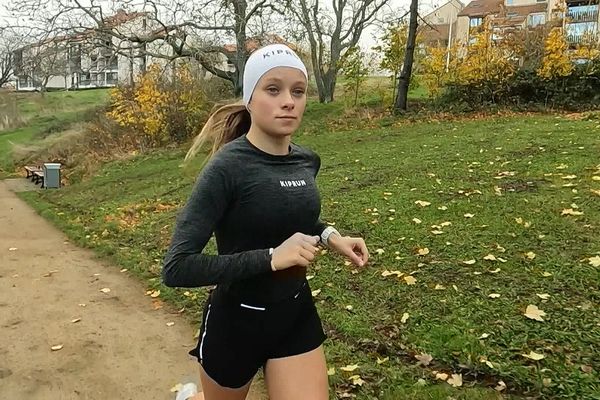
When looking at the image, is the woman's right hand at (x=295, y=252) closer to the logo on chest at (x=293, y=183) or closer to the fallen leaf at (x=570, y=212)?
the logo on chest at (x=293, y=183)

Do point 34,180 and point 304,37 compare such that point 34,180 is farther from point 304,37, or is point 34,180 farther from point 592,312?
point 592,312

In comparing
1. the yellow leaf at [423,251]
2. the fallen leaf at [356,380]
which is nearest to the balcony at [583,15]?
the yellow leaf at [423,251]

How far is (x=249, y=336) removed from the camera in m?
2.01

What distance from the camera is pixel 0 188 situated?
16.2 metres

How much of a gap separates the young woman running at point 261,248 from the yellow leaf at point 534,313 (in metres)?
2.19

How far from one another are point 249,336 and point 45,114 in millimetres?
37192

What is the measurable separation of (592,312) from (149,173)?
38.4 feet

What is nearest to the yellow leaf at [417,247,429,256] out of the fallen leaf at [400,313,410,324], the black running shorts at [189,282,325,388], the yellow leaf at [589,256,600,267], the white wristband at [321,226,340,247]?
the fallen leaf at [400,313,410,324]

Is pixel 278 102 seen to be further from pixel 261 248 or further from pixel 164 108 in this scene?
pixel 164 108

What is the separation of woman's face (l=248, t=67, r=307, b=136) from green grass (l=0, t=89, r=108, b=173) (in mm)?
22724

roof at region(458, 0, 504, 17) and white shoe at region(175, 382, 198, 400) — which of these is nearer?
white shoe at region(175, 382, 198, 400)

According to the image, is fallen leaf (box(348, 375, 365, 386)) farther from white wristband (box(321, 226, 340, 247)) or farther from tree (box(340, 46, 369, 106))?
tree (box(340, 46, 369, 106))

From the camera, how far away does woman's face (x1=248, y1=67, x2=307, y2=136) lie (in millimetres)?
1938

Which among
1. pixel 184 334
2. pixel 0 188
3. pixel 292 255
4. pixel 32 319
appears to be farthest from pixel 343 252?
pixel 0 188
